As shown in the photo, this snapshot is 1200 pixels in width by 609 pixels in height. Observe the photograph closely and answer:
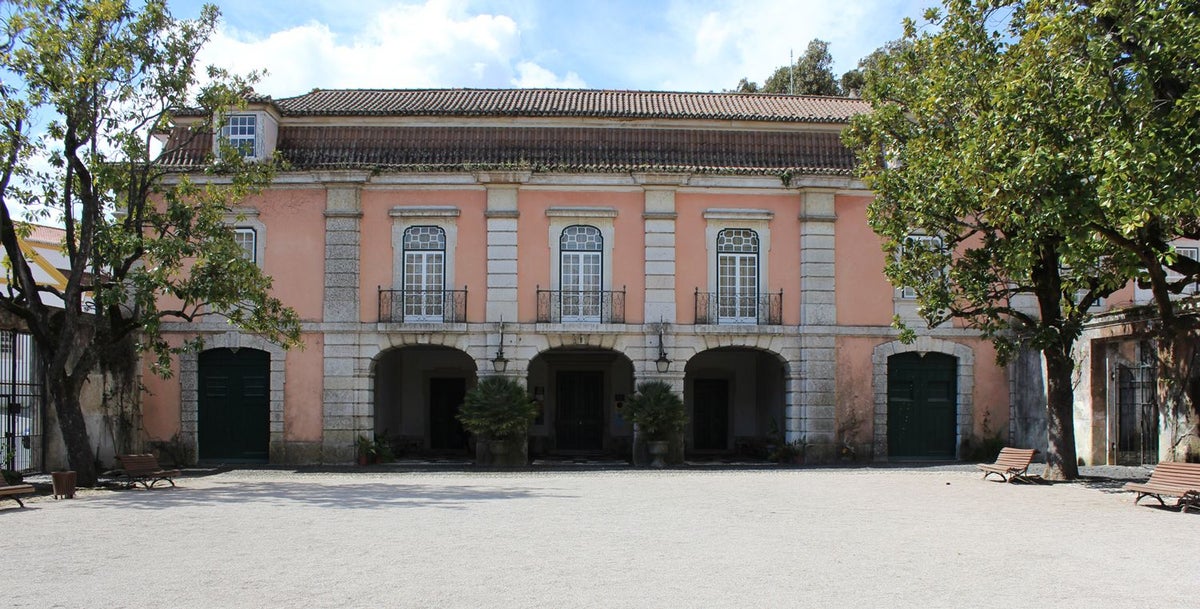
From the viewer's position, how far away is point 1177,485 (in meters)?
13.0

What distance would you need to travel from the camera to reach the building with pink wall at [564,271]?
21.5 meters

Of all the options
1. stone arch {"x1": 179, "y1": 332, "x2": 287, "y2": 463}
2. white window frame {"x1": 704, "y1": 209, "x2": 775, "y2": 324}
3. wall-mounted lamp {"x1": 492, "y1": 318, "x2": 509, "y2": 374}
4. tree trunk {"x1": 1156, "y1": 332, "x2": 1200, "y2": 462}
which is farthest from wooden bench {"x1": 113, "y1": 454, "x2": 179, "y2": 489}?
tree trunk {"x1": 1156, "y1": 332, "x2": 1200, "y2": 462}

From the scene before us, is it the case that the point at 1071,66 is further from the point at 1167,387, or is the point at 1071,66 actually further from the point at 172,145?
the point at 172,145

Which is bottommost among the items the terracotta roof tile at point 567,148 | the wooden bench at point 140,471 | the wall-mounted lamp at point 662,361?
the wooden bench at point 140,471

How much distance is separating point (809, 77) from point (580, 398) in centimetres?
1701

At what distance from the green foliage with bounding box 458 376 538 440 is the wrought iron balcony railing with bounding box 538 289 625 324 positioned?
162cm

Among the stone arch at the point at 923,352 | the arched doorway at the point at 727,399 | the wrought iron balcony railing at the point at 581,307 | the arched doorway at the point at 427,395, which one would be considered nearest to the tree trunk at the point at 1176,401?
the stone arch at the point at 923,352

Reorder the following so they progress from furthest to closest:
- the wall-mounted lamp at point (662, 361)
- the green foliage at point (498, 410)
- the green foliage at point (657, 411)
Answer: the wall-mounted lamp at point (662, 361), the green foliage at point (657, 411), the green foliage at point (498, 410)

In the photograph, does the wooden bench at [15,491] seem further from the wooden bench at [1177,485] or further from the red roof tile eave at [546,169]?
the wooden bench at [1177,485]

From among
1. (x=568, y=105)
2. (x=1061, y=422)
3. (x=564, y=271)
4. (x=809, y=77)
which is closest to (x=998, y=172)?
(x=1061, y=422)

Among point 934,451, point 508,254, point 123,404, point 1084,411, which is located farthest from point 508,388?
point 1084,411

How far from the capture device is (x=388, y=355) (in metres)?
25.0

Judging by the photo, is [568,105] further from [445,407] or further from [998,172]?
[998,172]

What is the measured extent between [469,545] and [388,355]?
51.4 ft
